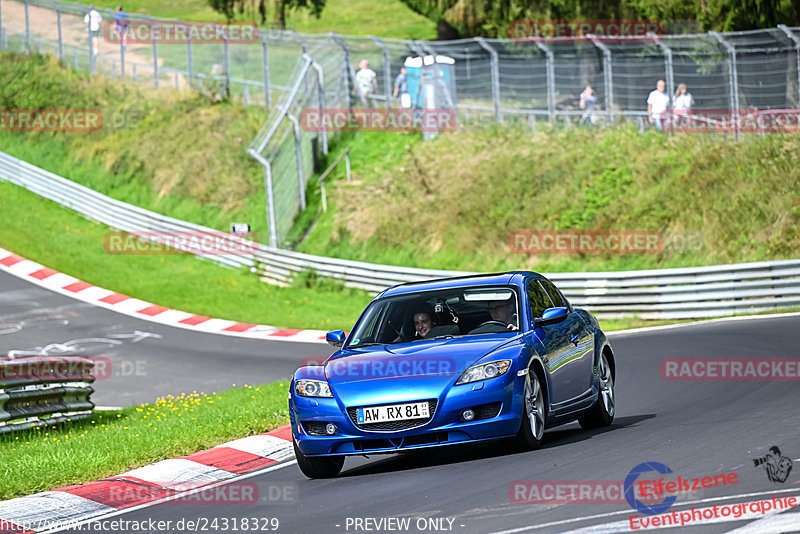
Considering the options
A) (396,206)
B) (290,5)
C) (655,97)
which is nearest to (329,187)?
(396,206)

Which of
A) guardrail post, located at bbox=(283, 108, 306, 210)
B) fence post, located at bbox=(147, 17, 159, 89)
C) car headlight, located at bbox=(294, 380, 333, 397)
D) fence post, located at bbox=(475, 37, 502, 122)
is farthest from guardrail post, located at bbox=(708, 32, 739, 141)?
fence post, located at bbox=(147, 17, 159, 89)

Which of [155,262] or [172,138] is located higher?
[172,138]

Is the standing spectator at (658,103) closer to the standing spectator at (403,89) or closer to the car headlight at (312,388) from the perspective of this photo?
the standing spectator at (403,89)

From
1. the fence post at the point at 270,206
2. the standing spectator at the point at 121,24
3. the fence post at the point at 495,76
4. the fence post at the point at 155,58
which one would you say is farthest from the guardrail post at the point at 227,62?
the fence post at the point at 495,76

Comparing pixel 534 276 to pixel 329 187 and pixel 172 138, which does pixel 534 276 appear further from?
pixel 172 138

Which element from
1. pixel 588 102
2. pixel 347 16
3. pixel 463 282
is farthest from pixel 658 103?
pixel 347 16

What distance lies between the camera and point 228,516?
8.16m

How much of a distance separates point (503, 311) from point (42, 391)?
678 centimetres

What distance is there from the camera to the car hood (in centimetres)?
898

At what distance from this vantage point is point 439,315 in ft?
33.5

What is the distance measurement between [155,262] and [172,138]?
23.9ft

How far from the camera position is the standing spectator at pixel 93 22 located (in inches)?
1654

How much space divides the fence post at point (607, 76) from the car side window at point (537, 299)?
17962mm

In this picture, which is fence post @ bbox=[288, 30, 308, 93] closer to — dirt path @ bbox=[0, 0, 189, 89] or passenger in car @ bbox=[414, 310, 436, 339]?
dirt path @ bbox=[0, 0, 189, 89]
